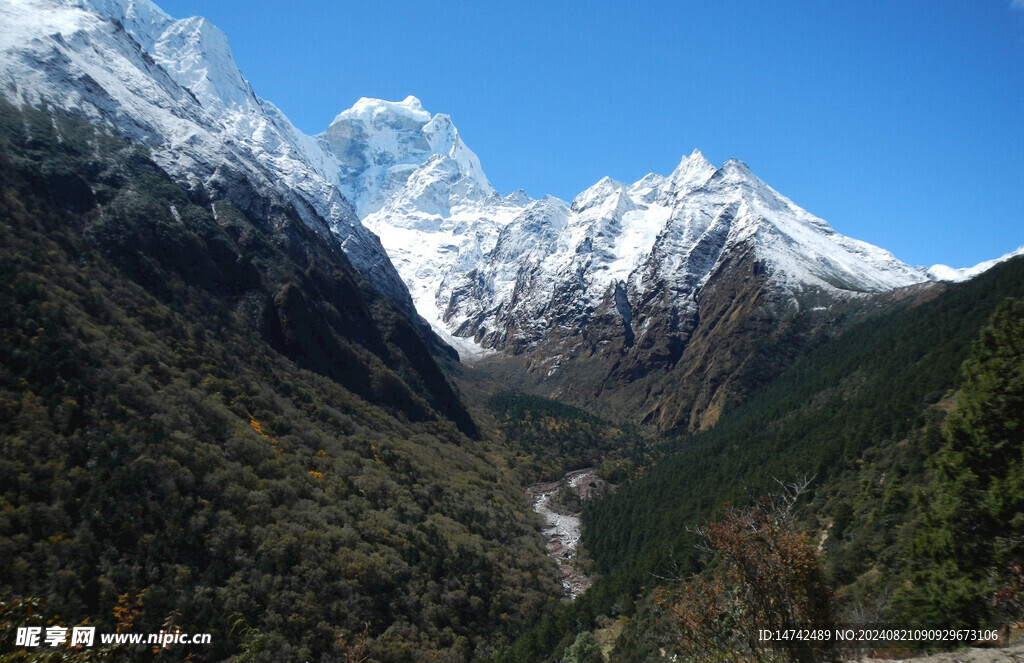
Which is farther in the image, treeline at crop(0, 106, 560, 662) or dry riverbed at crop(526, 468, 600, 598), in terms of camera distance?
dry riverbed at crop(526, 468, 600, 598)

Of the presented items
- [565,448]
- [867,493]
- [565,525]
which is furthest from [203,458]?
[565,448]

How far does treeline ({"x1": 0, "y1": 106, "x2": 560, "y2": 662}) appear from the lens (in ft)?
152

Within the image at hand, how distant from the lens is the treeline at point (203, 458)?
152 ft

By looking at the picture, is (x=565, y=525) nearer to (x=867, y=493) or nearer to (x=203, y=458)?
(x=867, y=493)

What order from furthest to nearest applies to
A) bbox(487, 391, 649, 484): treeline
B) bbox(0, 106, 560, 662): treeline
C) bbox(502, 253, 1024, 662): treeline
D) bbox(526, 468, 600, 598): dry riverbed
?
1. bbox(487, 391, 649, 484): treeline
2. bbox(526, 468, 600, 598): dry riverbed
3. bbox(0, 106, 560, 662): treeline
4. bbox(502, 253, 1024, 662): treeline

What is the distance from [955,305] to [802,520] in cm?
8045

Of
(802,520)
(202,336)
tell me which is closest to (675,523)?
(802,520)

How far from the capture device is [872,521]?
4447 centimetres

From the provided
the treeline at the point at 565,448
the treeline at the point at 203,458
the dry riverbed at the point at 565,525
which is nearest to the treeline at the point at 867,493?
the dry riverbed at the point at 565,525

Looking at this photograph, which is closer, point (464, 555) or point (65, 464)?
point (65, 464)

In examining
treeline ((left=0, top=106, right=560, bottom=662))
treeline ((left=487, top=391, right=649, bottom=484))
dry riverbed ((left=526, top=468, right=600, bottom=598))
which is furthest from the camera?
treeline ((left=487, top=391, right=649, bottom=484))

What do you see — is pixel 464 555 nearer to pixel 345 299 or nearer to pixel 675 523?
pixel 675 523

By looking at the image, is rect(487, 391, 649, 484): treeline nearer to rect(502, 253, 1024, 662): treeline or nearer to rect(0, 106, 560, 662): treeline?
rect(0, 106, 560, 662): treeline

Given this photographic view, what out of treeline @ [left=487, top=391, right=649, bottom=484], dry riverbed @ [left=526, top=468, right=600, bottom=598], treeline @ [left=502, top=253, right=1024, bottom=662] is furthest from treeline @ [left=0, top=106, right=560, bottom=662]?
treeline @ [left=487, top=391, right=649, bottom=484]
